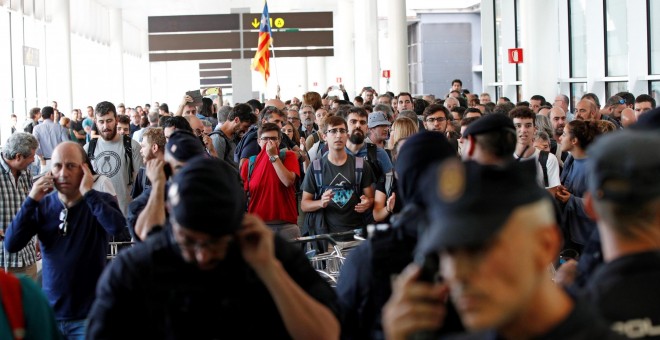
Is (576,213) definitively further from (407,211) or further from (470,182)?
(470,182)

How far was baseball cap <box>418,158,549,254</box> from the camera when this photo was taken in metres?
2.08

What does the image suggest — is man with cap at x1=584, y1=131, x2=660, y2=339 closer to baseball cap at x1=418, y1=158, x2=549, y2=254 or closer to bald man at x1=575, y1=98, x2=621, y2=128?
baseball cap at x1=418, y1=158, x2=549, y2=254

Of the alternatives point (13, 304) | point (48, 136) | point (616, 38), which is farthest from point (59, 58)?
point (13, 304)

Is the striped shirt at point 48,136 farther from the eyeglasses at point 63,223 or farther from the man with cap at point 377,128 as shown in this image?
the eyeglasses at point 63,223

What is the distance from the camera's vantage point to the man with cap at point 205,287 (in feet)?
10.2

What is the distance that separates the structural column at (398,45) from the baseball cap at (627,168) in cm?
2804

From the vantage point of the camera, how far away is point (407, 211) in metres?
3.66

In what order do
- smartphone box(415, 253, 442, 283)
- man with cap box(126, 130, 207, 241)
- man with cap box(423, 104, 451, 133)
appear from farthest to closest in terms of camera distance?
man with cap box(423, 104, 451, 133) → man with cap box(126, 130, 207, 241) → smartphone box(415, 253, 442, 283)

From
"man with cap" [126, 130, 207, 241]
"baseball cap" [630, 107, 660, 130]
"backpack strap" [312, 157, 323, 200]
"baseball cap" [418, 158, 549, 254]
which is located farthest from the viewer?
"backpack strap" [312, 157, 323, 200]

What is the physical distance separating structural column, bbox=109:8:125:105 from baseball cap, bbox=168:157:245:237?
153ft

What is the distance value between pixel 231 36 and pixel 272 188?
87.0 feet

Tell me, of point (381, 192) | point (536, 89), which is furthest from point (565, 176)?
point (536, 89)

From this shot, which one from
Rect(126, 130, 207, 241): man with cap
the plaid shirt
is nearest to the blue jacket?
Rect(126, 130, 207, 241): man with cap

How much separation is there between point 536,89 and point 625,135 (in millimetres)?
23329
